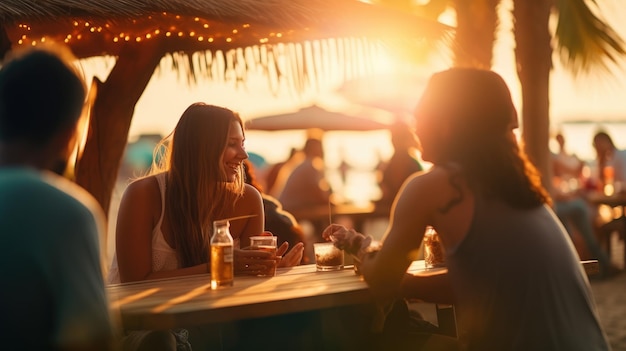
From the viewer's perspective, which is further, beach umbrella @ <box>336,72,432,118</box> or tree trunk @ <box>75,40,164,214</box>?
beach umbrella @ <box>336,72,432,118</box>

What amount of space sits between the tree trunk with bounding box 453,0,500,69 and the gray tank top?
696 centimetres

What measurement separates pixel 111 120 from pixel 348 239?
294 centimetres

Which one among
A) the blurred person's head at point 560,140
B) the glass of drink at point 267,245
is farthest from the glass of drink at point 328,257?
the blurred person's head at point 560,140

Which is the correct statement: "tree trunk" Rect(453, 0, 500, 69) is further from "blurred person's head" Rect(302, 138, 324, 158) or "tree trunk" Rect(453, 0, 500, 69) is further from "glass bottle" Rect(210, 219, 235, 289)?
"glass bottle" Rect(210, 219, 235, 289)

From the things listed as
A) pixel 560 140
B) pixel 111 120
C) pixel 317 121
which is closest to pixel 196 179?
pixel 111 120

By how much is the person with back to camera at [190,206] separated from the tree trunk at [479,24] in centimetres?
600

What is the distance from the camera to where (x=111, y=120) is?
548cm

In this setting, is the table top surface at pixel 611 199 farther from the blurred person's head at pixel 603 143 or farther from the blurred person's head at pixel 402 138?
the blurred person's head at pixel 402 138

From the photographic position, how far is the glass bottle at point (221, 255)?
280 centimetres

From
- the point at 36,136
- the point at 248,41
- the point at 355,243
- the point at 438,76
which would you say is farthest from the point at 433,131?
the point at 248,41

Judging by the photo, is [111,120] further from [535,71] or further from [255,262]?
[535,71]

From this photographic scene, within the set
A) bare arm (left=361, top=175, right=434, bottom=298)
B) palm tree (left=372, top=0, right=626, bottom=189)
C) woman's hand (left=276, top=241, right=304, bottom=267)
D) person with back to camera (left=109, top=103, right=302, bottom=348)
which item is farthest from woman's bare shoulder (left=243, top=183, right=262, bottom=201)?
palm tree (left=372, top=0, right=626, bottom=189)

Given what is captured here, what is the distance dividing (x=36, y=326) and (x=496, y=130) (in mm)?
1355

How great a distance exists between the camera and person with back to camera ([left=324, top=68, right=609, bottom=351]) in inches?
90.5
